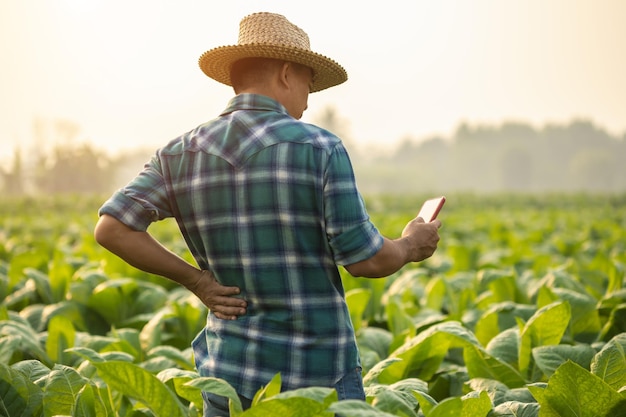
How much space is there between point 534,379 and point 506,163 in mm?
121525

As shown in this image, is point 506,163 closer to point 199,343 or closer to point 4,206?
point 4,206

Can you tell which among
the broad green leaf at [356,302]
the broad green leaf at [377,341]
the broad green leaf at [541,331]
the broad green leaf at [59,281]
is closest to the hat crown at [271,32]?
the broad green leaf at [541,331]

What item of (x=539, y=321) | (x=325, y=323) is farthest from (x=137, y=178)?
(x=539, y=321)

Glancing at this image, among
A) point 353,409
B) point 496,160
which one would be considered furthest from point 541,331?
point 496,160

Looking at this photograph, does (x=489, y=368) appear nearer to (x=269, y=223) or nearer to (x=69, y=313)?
(x=269, y=223)

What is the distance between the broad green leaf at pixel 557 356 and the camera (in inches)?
103

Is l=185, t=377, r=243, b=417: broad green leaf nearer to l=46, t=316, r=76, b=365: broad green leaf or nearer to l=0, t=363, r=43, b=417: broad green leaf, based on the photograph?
l=0, t=363, r=43, b=417: broad green leaf

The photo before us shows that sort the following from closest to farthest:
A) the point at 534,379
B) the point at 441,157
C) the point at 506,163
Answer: the point at 534,379 < the point at 506,163 < the point at 441,157

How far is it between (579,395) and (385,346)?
1429mm

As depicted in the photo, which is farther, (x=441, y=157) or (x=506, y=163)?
(x=441, y=157)

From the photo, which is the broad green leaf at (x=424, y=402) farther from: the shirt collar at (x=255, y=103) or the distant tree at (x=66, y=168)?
the distant tree at (x=66, y=168)

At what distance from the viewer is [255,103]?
1.98m

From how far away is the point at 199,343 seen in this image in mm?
2154

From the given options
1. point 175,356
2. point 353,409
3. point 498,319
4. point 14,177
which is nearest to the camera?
point 353,409
